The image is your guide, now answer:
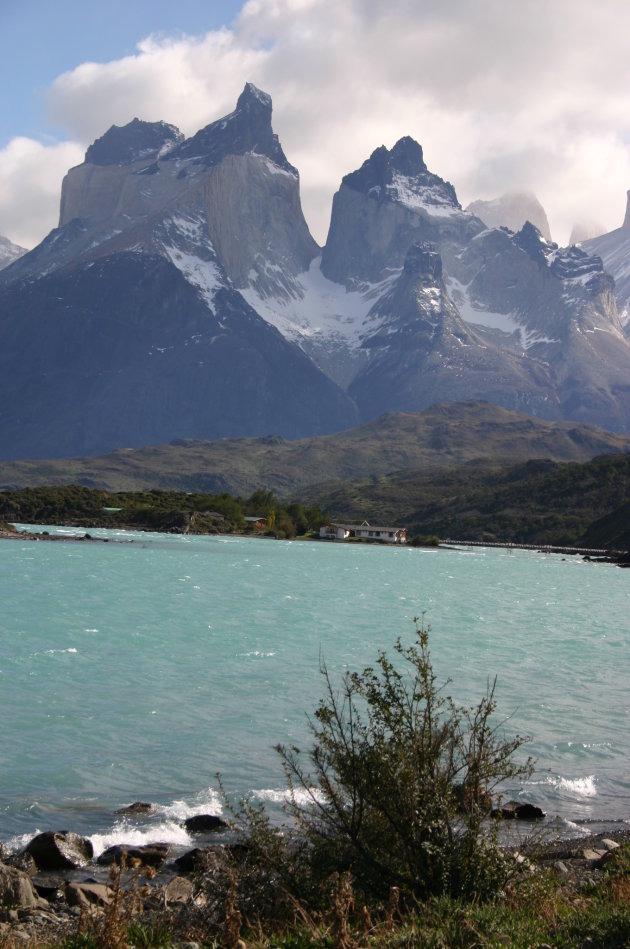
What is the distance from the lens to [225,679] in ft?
112

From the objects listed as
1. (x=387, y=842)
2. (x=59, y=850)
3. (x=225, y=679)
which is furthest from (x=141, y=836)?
(x=225, y=679)

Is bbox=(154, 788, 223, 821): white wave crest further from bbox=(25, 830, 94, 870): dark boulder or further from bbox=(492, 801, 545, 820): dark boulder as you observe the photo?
bbox=(492, 801, 545, 820): dark boulder

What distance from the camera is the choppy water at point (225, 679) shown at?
21297 millimetres

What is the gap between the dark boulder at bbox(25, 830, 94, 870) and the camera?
1619 centimetres

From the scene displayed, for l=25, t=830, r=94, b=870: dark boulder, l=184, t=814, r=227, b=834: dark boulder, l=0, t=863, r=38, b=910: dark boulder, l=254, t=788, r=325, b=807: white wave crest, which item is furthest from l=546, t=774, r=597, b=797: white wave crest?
l=0, t=863, r=38, b=910: dark boulder

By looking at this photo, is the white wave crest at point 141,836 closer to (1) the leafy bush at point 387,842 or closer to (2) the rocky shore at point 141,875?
(2) the rocky shore at point 141,875

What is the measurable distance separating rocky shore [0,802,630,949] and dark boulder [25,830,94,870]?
0.05 feet

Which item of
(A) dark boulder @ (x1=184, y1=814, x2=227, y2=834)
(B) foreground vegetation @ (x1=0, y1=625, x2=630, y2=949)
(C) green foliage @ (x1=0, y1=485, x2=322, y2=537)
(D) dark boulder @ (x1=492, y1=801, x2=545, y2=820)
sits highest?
(C) green foliage @ (x1=0, y1=485, x2=322, y2=537)

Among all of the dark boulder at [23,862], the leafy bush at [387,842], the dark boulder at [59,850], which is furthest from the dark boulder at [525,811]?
the dark boulder at [23,862]

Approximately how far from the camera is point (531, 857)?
11664 millimetres

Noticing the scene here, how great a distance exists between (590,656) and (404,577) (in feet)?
187

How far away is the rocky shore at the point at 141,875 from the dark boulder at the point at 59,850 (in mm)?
17

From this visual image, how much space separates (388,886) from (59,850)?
24.0 ft

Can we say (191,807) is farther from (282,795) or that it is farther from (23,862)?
(23,862)
